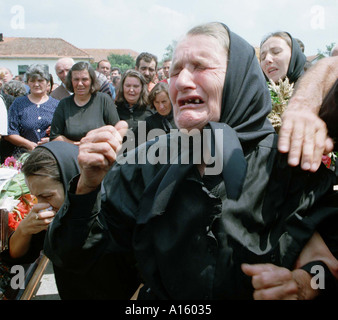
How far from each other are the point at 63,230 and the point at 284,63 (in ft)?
8.86

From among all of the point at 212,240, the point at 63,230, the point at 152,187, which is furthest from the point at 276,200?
the point at 63,230

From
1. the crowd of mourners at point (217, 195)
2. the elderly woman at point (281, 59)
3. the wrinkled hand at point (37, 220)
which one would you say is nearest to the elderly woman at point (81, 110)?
the elderly woman at point (281, 59)

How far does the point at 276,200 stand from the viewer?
1.45 meters

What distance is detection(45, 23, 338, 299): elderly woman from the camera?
55.6 inches

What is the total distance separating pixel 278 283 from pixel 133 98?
436 centimetres

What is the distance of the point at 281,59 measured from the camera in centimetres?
345

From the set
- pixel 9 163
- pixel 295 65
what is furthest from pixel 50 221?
pixel 295 65

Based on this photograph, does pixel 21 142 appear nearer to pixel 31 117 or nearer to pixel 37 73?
pixel 31 117

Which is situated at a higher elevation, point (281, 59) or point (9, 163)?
point (281, 59)

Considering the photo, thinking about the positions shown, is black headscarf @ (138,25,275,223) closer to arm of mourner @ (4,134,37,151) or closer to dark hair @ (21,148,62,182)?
dark hair @ (21,148,62,182)

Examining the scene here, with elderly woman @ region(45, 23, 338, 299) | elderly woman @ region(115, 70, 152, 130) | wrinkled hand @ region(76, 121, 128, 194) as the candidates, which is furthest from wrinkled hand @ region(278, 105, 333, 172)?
elderly woman @ region(115, 70, 152, 130)

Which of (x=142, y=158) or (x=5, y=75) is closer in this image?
(x=142, y=158)
